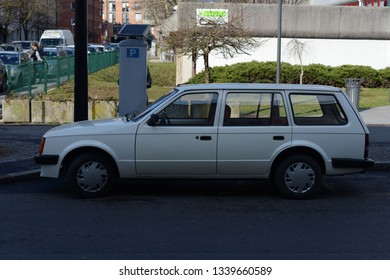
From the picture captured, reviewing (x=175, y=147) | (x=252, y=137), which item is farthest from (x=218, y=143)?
(x=175, y=147)

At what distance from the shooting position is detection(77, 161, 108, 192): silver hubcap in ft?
29.5

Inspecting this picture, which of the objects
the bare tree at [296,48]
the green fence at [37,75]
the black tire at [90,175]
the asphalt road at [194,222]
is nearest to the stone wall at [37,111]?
the green fence at [37,75]

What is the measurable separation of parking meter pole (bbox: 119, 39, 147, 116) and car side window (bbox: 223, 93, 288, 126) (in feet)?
18.6

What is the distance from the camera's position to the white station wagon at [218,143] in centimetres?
897

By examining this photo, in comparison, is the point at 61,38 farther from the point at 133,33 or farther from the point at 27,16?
the point at 133,33

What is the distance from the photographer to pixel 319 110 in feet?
30.4

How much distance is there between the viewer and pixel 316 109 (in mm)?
9312

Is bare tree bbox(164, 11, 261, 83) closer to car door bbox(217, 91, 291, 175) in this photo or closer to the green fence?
the green fence

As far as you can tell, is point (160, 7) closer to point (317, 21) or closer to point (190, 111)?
point (317, 21)

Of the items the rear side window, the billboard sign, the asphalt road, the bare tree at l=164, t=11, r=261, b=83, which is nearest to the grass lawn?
the bare tree at l=164, t=11, r=261, b=83

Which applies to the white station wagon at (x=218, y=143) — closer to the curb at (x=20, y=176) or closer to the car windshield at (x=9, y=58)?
the curb at (x=20, y=176)

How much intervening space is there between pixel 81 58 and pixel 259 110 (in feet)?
13.0
